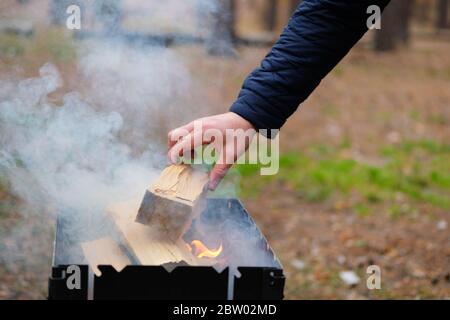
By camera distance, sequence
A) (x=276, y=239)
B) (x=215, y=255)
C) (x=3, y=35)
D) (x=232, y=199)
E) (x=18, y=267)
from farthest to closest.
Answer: (x=3, y=35)
(x=276, y=239)
(x=18, y=267)
(x=232, y=199)
(x=215, y=255)

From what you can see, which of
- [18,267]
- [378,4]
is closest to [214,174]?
[378,4]

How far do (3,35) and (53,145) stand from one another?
8031mm

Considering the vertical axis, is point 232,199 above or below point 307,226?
above

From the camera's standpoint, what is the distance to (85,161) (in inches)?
134

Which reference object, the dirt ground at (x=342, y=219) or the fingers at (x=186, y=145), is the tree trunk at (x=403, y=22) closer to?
the dirt ground at (x=342, y=219)

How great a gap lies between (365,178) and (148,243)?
451 centimetres

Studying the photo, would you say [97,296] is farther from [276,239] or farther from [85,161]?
[276,239]

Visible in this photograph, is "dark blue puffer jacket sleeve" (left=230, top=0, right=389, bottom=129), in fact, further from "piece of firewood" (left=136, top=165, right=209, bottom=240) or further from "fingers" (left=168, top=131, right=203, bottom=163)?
"piece of firewood" (left=136, top=165, right=209, bottom=240)

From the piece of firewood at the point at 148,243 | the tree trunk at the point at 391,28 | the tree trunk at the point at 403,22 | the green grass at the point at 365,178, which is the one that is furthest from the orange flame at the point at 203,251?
the tree trunk at the point at 403,22

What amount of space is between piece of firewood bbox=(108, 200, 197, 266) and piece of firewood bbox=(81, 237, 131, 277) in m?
0.07

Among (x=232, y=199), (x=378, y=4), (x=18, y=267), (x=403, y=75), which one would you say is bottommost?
(x=18, y=267)

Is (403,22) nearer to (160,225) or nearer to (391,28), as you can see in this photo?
(391,28)

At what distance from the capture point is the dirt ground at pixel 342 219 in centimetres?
460

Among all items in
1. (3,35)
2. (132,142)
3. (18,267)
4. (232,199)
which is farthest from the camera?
(3,35)
